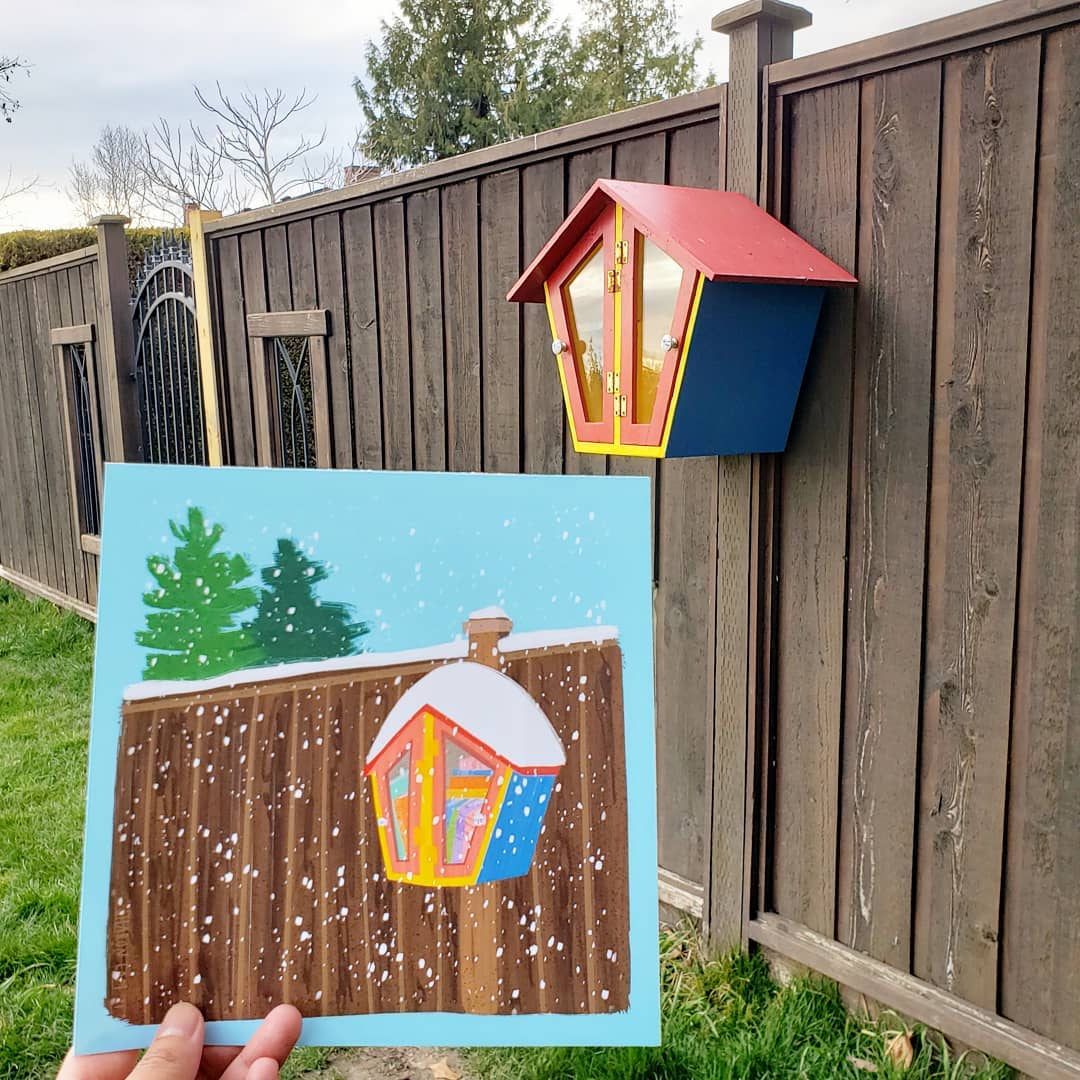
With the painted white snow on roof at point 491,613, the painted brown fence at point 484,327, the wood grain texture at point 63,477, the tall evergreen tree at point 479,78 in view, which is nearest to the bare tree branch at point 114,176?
the tall evergreen tree at point 479,78

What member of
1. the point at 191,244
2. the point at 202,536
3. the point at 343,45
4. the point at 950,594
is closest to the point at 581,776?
the point at 202,536

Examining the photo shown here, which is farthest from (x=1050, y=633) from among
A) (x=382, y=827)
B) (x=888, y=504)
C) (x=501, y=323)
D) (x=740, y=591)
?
(x=501, y=323)

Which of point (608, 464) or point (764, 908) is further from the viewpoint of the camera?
point (608, 464)

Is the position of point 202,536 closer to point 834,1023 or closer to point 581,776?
point 581,776

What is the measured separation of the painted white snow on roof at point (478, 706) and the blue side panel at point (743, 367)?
1.15 m

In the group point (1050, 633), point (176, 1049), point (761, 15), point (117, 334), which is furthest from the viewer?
point (117, 334)

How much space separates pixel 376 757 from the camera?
1.03 meters

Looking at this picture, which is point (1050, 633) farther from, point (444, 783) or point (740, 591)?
point (444, 783)

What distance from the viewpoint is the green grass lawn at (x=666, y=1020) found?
2.17 meters

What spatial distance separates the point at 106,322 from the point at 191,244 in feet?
3.91

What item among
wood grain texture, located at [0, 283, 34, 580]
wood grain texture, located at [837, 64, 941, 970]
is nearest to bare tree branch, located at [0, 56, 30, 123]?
wood grain texture, located at [0, 283, 34, 580]

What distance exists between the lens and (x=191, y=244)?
4688mm

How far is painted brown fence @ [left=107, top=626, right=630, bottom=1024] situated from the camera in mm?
979

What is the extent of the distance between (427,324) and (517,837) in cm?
262
